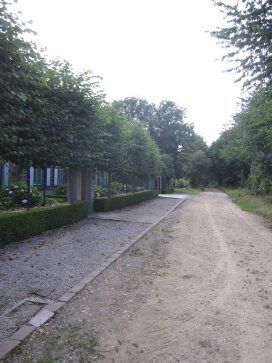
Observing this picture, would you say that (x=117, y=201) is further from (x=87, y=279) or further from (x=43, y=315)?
(x=43, y=315)

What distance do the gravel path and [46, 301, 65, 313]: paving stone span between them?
0.16 meters

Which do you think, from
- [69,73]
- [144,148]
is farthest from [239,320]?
[144,148]

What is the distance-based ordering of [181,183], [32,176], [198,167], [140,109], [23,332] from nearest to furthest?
[23,332] → [32,176] → [140,109] → [181,183] → [198,167]

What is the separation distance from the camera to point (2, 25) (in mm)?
3678

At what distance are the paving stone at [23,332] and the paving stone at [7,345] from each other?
0.09 meters

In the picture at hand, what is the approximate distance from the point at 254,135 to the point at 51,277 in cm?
1692

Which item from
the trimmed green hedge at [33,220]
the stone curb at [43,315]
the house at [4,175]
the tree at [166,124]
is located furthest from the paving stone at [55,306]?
the tree at [166,124]

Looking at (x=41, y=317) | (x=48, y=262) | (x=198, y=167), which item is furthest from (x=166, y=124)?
(x=41, y=317)

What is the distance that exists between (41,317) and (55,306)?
1.39ft

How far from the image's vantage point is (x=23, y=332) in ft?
14.6

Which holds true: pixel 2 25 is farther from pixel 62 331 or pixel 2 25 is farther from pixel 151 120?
pixel 151 120

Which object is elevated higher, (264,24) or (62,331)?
(264,24)

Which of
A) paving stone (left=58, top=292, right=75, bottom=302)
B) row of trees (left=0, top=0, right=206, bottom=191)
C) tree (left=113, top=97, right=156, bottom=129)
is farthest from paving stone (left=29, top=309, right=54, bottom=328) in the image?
tree (left=113, top=97, right=156, bottom=129)

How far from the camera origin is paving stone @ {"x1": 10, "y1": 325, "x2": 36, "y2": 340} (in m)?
4.33
